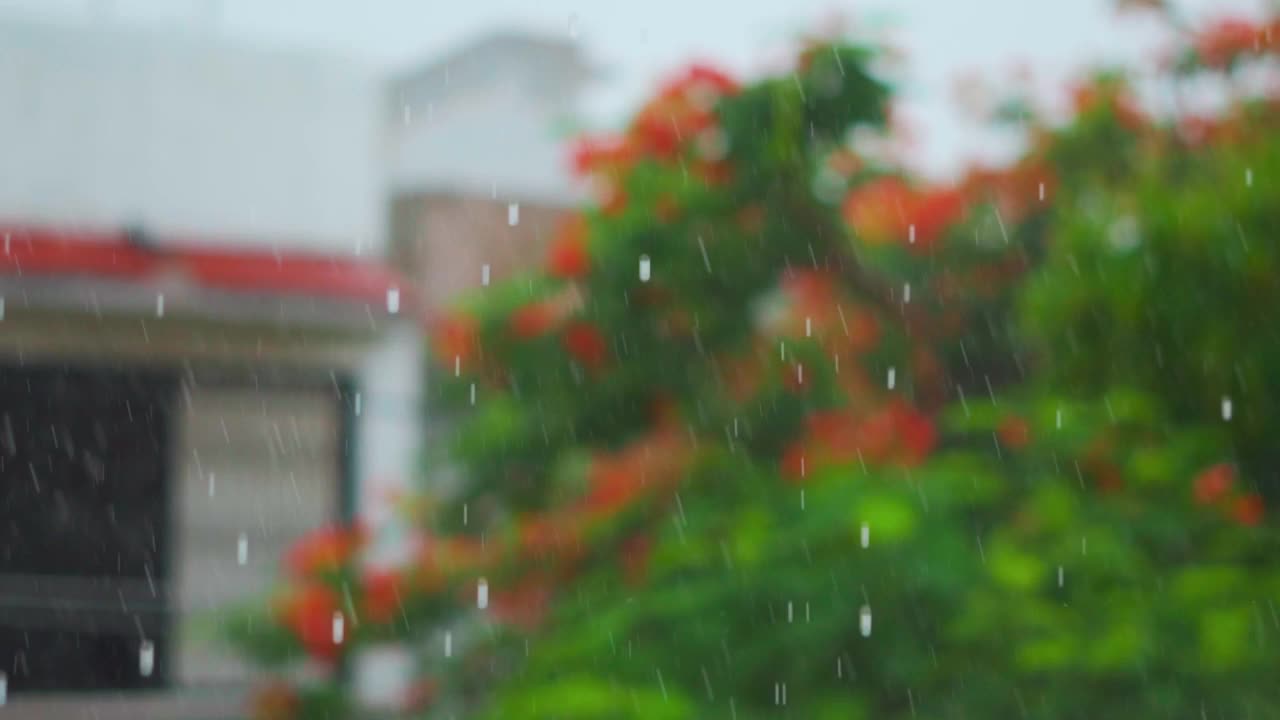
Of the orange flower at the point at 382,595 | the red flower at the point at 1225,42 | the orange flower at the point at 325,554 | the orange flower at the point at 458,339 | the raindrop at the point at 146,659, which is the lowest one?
the raindrop at the point at 146,659

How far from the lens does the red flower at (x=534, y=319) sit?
18.9 feet

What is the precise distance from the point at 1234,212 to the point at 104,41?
4739mm

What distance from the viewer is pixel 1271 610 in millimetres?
3580

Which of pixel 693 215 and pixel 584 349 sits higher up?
pixel 693 215

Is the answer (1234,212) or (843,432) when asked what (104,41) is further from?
(1234,212)

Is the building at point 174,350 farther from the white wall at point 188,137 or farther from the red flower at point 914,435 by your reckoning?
the red flower at point 914,435

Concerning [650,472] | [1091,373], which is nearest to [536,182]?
[650,472]

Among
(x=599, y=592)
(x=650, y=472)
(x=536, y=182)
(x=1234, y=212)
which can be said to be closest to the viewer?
(x=1234, y=212)

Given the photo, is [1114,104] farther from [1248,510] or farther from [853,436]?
[1248,510]

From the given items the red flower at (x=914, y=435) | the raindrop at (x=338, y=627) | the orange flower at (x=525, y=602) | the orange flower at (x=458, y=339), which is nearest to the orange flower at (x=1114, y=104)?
the red flower at (x=914, y=435)

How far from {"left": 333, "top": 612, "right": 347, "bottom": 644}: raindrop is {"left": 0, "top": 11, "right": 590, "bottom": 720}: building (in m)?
0.64

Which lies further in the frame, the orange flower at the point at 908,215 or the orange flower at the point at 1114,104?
the orange flower at the point at 1114,104

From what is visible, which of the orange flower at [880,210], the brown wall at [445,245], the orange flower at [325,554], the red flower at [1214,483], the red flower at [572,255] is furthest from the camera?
the brown wall at [445,245]

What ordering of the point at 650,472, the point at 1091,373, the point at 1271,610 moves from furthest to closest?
1. the point at 650,472
2. the point at 1091,373
3. the point at 1271,610
